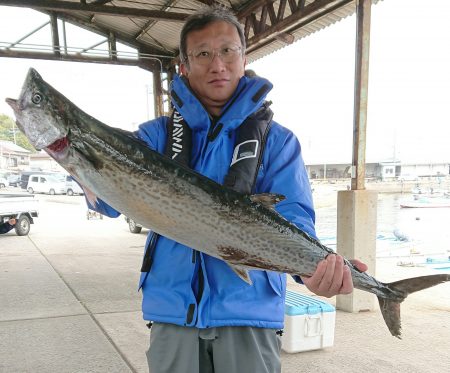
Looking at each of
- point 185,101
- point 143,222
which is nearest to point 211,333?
point 143,222

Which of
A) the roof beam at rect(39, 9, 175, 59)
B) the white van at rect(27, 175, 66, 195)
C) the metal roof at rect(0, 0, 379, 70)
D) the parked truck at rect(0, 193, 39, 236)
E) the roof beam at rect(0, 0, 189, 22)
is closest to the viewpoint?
the metal roof at rect(0, 0, 379, 70)

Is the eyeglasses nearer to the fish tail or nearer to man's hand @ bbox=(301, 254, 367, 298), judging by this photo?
man's hand @ bbox=(301, 254, 367, 298)

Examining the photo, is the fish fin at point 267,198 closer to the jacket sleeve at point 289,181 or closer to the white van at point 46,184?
the jacket sleeve at point 289,181

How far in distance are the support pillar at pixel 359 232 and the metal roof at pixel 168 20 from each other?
2894mm

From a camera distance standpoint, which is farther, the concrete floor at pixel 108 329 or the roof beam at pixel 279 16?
the roof beam at pixel 279 16

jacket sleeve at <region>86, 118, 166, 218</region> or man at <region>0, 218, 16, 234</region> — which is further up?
jacket sleeve at <region>86, 118, 166, 218</region>

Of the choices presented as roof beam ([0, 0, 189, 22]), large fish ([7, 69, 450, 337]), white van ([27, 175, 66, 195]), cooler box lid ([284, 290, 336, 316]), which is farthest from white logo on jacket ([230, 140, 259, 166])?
white van ([27, 175, 66, 195])

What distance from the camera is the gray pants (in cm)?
184

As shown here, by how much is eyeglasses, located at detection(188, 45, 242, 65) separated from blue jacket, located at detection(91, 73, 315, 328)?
0.41 ft

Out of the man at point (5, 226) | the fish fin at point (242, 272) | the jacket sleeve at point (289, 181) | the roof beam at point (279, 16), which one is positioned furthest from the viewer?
the man at point (5, 226)

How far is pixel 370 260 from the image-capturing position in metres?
6.08

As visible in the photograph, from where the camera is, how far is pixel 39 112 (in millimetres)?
1728

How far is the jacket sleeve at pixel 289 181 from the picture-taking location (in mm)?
1971

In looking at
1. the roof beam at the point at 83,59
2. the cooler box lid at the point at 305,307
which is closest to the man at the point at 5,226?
the roof beam at the point at 83,59
